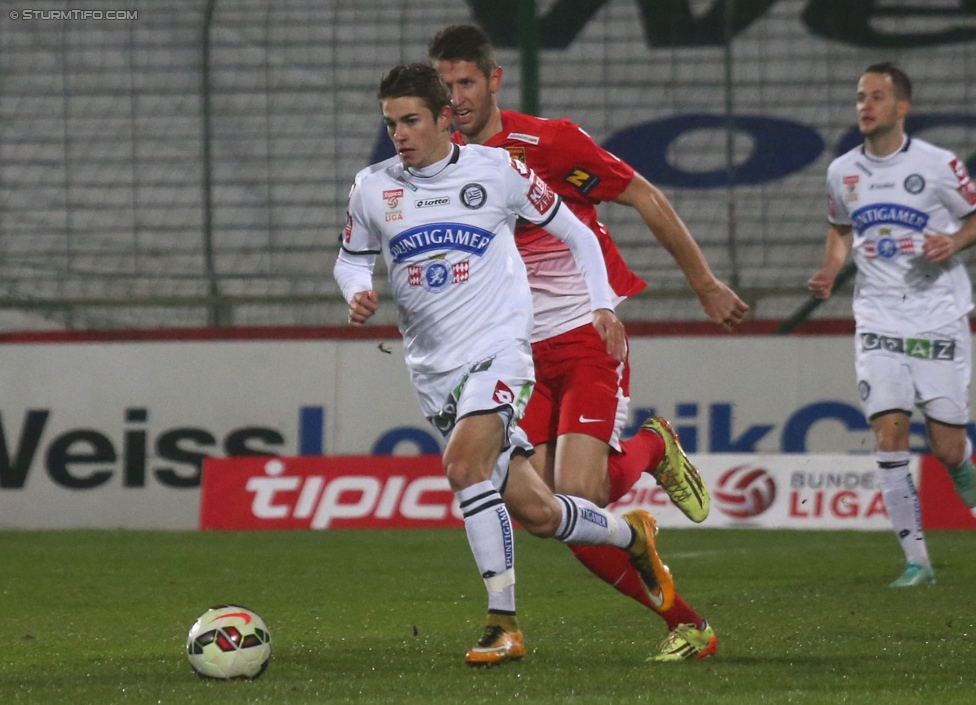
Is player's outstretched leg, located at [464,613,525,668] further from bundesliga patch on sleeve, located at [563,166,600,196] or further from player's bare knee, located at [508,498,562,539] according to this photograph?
bundesliga patch on sleeve, located at [563,166,600,196]

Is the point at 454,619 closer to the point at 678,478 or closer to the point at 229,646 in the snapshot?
the point at 678,478

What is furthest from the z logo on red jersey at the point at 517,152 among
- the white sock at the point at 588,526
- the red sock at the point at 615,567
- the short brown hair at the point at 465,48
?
the red sock at the point at 615,567

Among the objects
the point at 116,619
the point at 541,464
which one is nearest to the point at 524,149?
the point at 541,464

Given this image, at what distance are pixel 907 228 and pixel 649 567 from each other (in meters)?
3.16

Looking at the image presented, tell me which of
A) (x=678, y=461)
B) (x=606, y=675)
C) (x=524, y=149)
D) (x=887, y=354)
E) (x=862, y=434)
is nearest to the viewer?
(x=606, y=675)

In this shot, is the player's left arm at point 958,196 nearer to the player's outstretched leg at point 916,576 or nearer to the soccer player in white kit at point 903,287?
the soccer player in white kit at point 903,287

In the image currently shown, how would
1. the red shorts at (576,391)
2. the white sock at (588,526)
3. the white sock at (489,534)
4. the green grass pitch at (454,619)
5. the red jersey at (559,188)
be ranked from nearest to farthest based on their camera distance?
the green grass pitch at (454,619) → the white sock at (489,534) → the white sock at (588,526) → the red shorts at (576,391) → the red jersey at (559,188)

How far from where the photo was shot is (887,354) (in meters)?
7.52

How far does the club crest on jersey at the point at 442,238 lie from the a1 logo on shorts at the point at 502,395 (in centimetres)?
43

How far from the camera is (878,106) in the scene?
7551 millimetres

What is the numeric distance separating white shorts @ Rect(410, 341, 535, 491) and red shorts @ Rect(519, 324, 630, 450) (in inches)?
20.9

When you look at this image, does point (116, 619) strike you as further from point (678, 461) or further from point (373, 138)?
point (373, 138)

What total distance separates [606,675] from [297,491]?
6480mm

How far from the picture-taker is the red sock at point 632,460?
5.70m
